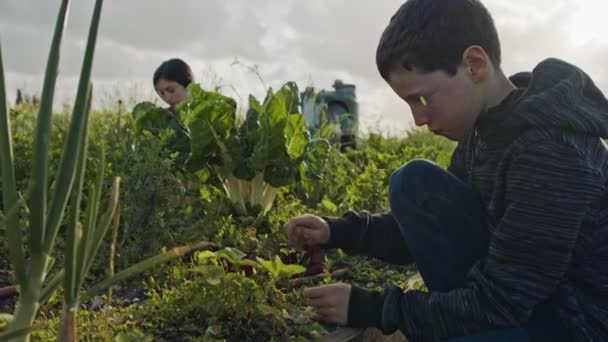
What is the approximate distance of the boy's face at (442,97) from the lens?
190cm

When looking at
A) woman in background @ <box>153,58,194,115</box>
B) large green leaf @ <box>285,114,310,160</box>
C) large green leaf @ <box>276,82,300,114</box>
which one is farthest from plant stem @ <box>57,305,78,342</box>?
woman in background @ <box>153,58,194,115</box>

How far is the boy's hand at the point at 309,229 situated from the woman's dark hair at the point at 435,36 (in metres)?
0.55

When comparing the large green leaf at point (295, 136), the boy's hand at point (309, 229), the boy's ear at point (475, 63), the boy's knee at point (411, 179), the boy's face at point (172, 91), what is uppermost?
the boy's face at point (172, 91)

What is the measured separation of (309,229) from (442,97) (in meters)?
0.66

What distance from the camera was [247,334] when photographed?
2.02m

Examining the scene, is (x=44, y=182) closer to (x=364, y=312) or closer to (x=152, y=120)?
(x=364, y=312)

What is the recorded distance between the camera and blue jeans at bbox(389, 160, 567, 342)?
2.01 meters

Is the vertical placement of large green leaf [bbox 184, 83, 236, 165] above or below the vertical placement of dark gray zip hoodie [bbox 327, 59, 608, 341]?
above

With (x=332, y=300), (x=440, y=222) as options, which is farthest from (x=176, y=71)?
(x=332, y=300)

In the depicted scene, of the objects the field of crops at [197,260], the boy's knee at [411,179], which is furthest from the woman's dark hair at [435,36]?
the field of crops at [197,260]

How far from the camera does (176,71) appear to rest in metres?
5.34

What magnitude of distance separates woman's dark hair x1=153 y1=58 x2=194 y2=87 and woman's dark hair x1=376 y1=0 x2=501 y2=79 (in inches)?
138

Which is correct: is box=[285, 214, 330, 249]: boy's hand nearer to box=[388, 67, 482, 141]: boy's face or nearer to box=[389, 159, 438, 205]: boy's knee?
box=[389, 159, 438, 205]: boy's knee

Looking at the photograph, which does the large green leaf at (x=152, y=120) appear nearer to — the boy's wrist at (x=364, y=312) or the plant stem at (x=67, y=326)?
the boy's wrist at (x=364, y=312)
